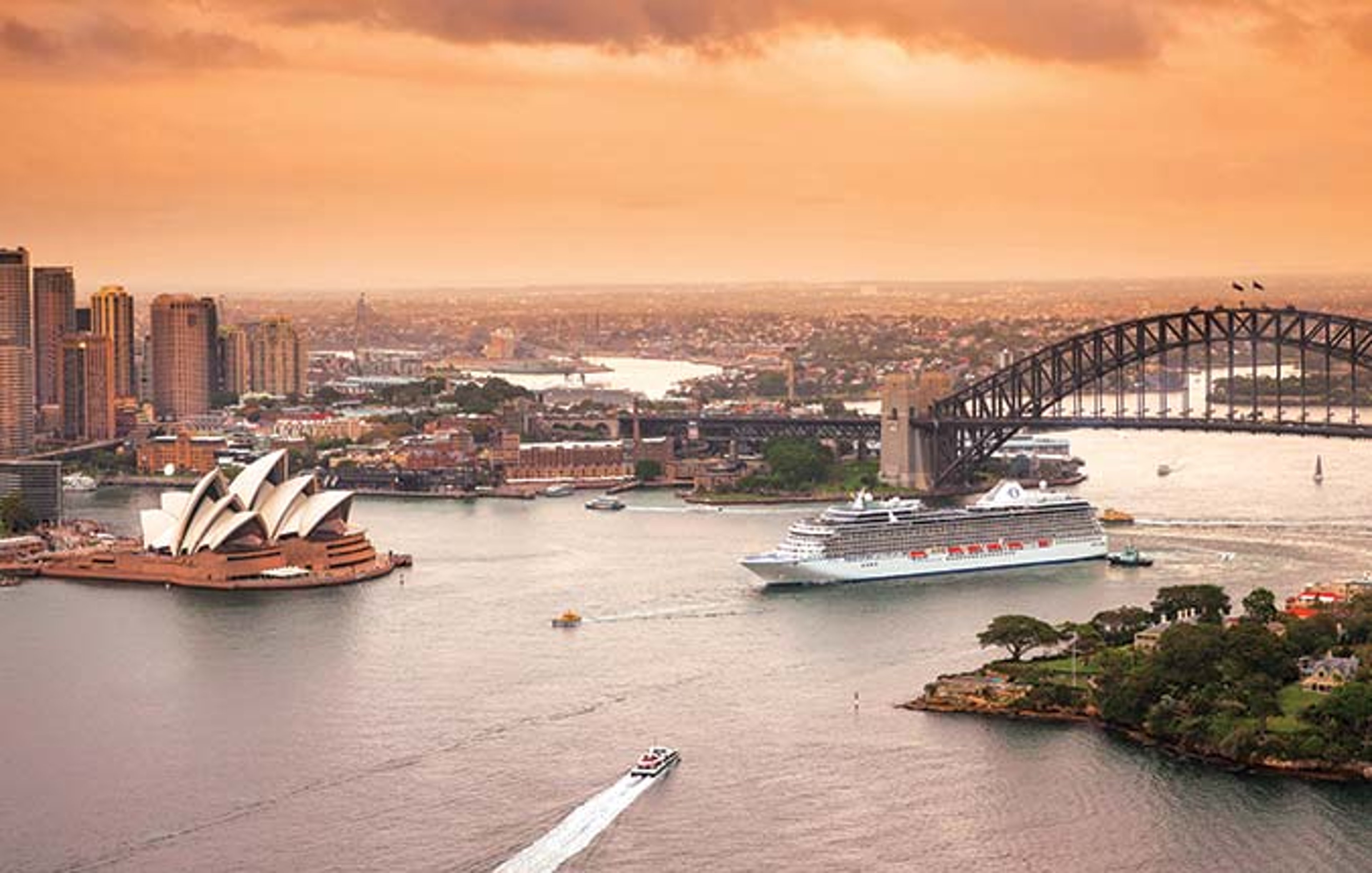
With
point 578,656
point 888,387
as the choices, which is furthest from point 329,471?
point 578,656

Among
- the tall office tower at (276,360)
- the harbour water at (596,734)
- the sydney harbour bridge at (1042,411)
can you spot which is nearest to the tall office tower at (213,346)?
the tall office tower at (276,360)

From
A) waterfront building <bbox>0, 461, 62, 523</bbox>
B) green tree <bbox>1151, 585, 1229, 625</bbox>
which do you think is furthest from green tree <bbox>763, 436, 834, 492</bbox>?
green tree <bbox>1151, 585, 1229, 625</bbox>

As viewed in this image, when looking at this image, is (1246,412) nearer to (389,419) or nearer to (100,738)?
(389,419)

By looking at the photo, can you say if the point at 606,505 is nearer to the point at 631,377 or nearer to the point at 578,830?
the point at 578,830

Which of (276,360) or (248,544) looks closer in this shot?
(248,544)

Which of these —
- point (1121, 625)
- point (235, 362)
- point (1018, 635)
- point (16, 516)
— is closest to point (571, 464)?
point (16, 516)

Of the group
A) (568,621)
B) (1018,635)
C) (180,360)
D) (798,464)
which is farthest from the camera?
(180,360)
